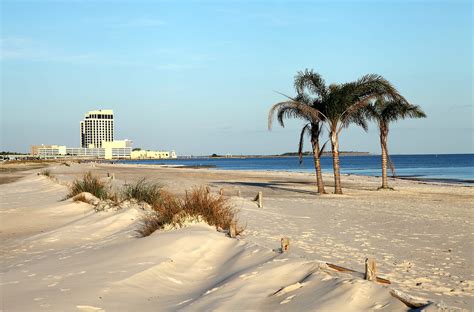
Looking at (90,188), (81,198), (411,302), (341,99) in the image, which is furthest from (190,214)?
(341,99)

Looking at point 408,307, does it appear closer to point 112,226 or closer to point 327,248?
point 327,248

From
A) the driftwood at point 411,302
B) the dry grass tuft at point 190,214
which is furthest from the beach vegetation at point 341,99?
the driftwood at point 411,302

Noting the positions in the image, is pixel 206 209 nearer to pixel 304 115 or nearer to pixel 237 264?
pixel 237 264

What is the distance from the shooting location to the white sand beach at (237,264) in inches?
235

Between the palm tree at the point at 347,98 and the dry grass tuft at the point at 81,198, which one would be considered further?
the palm tree at the point at 347,98

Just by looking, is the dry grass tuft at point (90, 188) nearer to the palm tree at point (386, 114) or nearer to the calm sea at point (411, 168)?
the palm tree at point (386, 114)

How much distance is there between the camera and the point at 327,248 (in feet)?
31.3

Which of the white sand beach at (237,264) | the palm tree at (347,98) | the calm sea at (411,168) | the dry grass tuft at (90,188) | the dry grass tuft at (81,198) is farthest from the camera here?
the calm sea at (411,168)

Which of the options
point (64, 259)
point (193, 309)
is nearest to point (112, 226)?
point (64, 259)

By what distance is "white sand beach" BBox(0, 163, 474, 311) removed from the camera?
19.5 ft

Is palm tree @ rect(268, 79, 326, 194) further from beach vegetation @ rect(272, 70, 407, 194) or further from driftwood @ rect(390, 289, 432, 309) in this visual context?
driftwood @ rect(390, 289, 432, 309)

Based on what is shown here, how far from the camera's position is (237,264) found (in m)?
7.68

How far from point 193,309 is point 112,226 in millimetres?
7065

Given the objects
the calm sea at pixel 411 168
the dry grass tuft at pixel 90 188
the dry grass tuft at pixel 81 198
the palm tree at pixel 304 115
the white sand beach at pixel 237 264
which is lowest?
the calm sea at pixel 411 168
